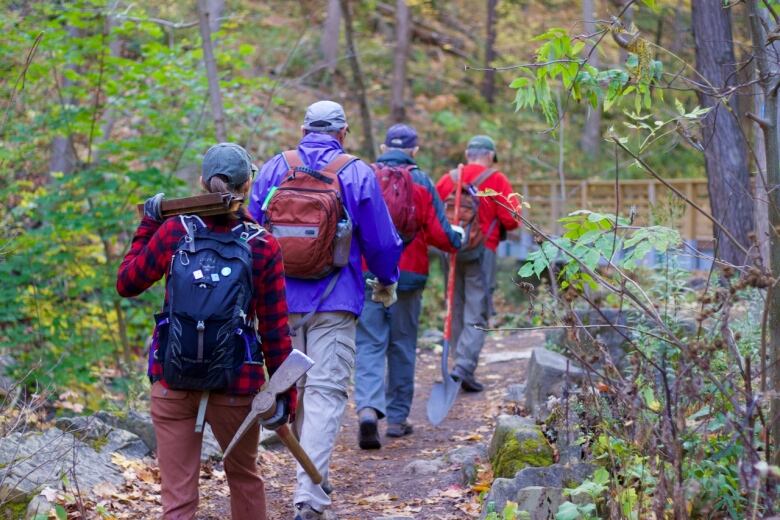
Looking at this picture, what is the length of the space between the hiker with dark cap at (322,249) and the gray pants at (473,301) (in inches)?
134

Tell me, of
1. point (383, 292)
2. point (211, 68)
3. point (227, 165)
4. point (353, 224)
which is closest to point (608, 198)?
point (211, 68)

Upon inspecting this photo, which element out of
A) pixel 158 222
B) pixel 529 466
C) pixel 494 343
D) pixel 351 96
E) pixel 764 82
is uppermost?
pixel 351 96

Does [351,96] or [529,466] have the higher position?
[351,96]

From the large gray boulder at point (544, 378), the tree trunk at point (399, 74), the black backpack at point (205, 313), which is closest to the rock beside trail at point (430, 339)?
the large gray boulder at point (544, 378)

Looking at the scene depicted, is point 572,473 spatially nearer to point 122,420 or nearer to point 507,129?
point 122,420

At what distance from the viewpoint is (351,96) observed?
26.6 meters

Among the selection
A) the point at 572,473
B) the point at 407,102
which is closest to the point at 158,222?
the point at 572,473

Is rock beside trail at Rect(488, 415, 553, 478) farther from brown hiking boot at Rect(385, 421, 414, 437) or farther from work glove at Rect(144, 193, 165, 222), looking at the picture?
work glove at Rect(144, 193, 165, 222)

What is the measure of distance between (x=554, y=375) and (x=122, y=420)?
301 cm

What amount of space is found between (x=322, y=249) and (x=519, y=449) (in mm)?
Result: 1570

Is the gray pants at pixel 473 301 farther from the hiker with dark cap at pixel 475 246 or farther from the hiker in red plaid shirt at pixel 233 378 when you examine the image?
the hiker in red plaid shirt at pixel 233 378

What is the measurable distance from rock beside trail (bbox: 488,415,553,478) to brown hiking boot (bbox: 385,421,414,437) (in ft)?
6.68

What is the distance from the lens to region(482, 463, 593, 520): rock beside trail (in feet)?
13.4

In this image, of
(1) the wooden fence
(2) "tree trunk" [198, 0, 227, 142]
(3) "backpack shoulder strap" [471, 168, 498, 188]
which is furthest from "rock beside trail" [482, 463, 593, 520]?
(1) the wooden fence
